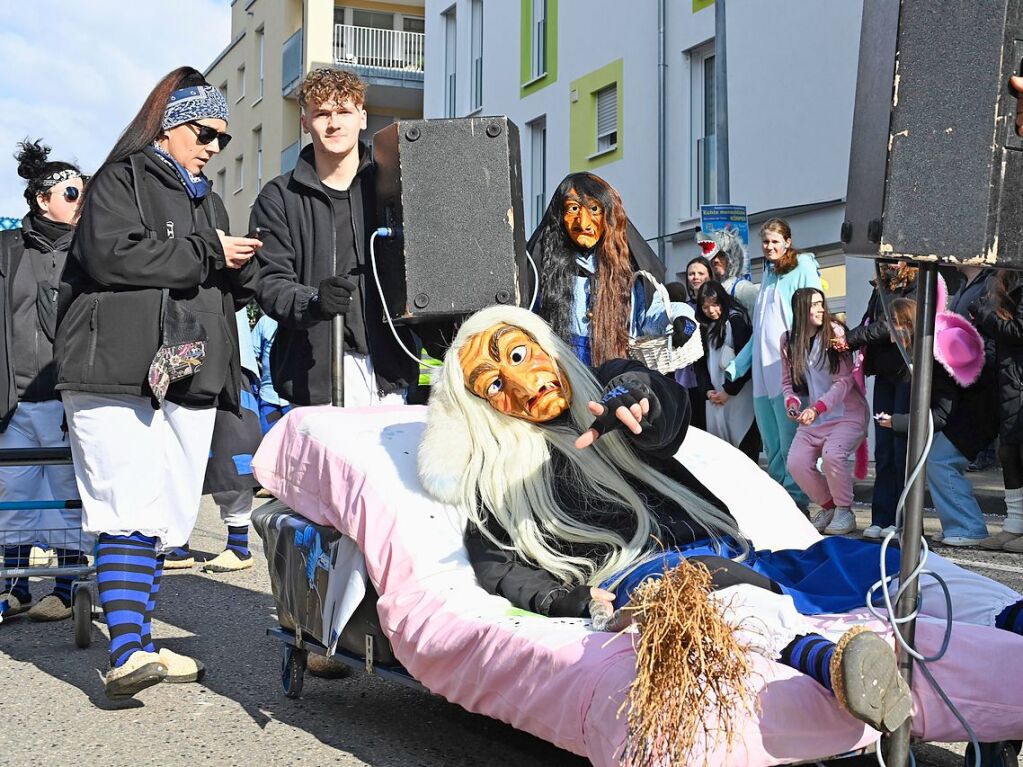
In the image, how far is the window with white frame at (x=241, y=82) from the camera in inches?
1507

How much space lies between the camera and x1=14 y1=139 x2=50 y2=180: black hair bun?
6.60m

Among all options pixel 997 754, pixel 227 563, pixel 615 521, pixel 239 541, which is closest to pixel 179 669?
pixel 615 521

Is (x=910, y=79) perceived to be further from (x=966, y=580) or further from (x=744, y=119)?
(x=744, y=119)

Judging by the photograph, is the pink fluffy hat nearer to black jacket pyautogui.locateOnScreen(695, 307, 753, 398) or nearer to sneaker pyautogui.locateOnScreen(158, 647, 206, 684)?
black jacket pyautogui.locateOnScreen(695, 307, 753, 398)

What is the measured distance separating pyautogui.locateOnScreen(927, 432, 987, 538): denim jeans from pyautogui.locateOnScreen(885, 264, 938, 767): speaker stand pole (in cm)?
500

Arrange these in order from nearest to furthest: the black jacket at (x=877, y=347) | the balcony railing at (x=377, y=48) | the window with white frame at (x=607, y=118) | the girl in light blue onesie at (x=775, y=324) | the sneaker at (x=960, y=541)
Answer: the sneaker at (x=960, y=541) → the black jacket at (x=877, y=347) → the girl in light blue onesie at (x=775, y=324) → the window with white frame at (x=607, y=118) → the balcony railing at (x=377, y=48)

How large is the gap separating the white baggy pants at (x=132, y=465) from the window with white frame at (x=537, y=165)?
17.4m

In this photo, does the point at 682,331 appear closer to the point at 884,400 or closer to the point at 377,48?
→ the point at 884,400

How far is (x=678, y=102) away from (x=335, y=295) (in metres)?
13.8

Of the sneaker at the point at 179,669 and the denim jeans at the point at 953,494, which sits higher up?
the denim jeans at the point at 953,494

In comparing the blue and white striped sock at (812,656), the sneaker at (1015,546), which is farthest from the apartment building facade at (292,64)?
the blue and white striped sock at (812,656)

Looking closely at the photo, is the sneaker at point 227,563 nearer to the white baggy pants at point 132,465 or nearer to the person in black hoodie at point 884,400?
the white baggy pants at point 132,465

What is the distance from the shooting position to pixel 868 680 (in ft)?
8.98

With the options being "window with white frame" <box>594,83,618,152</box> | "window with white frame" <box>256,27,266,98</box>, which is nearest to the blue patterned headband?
"window with white frame" <box>594,83,618,152</box>
